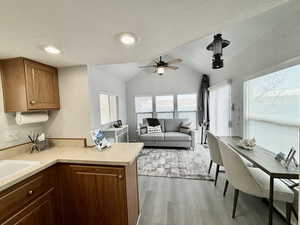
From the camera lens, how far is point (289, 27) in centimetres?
168

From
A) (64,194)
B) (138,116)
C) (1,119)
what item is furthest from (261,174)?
(138,116)

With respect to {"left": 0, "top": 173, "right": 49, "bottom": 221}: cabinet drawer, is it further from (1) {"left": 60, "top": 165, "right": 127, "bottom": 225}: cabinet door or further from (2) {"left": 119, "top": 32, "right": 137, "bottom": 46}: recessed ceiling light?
(2) {"left": 119, "top": 32, "right": 137, "bottom": 46}: recessed ceiling light

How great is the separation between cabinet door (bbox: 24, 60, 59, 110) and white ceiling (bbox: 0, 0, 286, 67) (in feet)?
0.80

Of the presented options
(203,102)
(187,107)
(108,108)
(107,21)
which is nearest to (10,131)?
(107,21)

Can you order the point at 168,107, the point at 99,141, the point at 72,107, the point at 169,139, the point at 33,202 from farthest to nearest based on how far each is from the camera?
the point at 168,107
the point at 169,139
the point at 72,107
the point at 99,141
the point at 33,202

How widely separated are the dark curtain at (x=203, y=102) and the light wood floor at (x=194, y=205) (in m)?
2.85

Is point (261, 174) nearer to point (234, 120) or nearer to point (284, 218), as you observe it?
point (284, 218)

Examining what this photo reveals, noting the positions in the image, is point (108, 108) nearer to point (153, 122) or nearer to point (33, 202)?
point (153, 122)

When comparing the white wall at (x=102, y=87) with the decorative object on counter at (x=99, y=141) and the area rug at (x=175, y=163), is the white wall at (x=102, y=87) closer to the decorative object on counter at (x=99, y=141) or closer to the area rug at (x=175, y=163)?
the decorative object on counter at (x=99, y=141)

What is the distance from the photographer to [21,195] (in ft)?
3.76

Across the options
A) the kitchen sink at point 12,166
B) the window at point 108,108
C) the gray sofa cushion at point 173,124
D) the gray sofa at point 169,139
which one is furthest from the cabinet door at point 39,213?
the gray sofa cushion at point 173,124

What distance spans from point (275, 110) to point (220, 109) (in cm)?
202

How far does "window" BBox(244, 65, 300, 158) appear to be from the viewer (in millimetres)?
1694

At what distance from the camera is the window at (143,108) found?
5695mm
